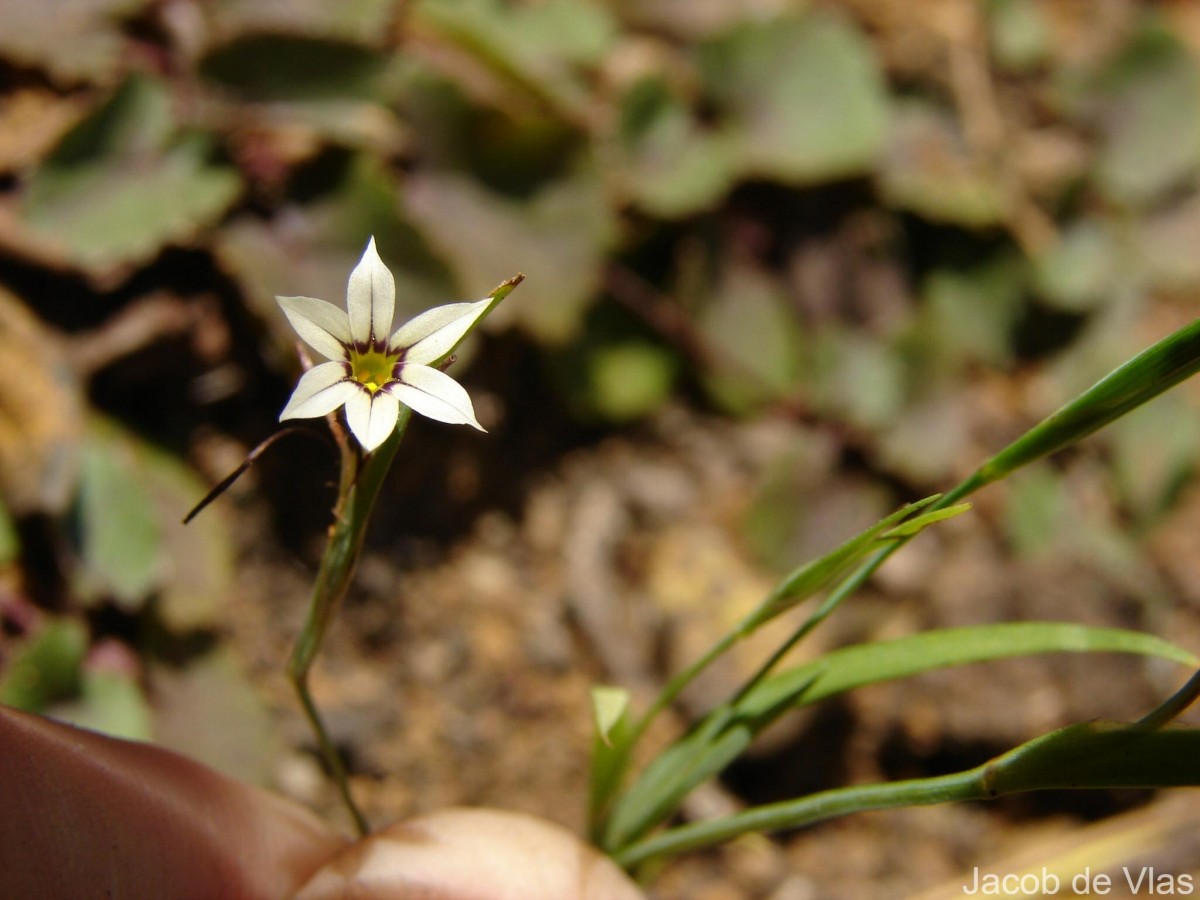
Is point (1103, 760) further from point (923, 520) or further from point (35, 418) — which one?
point (35, 418)

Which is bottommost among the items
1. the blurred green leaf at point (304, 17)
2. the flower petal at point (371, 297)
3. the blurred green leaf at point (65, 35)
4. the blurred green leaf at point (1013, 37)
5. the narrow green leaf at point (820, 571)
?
the narrow green leaf at point (820, 571)

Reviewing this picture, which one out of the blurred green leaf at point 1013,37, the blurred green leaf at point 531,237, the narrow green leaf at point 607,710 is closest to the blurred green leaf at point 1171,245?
the blurred green leaf at point 1013,37

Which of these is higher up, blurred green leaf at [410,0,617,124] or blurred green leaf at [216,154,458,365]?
blurred green leaf at [410,0,617,124]

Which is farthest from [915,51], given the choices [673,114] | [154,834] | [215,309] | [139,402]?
[154,834]

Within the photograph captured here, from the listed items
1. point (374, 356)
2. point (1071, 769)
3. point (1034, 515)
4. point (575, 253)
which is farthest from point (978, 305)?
point (374, 356)

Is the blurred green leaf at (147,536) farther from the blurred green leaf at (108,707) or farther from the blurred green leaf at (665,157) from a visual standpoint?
the blurred green leaf at (665,157)

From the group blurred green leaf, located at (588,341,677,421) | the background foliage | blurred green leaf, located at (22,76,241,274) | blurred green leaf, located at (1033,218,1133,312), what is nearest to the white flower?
the background foliage

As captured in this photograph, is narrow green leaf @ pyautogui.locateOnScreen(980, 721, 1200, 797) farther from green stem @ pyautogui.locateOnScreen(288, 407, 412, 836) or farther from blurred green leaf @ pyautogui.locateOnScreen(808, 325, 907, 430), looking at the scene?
blurred green leaf @ pyautogui.locateOnScreen(808, 325, 907, 430)

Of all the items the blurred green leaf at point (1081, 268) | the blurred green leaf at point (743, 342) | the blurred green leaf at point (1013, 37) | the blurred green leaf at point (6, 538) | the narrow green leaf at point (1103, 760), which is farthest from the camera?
the blurred green leaf at point (1013, 37)
